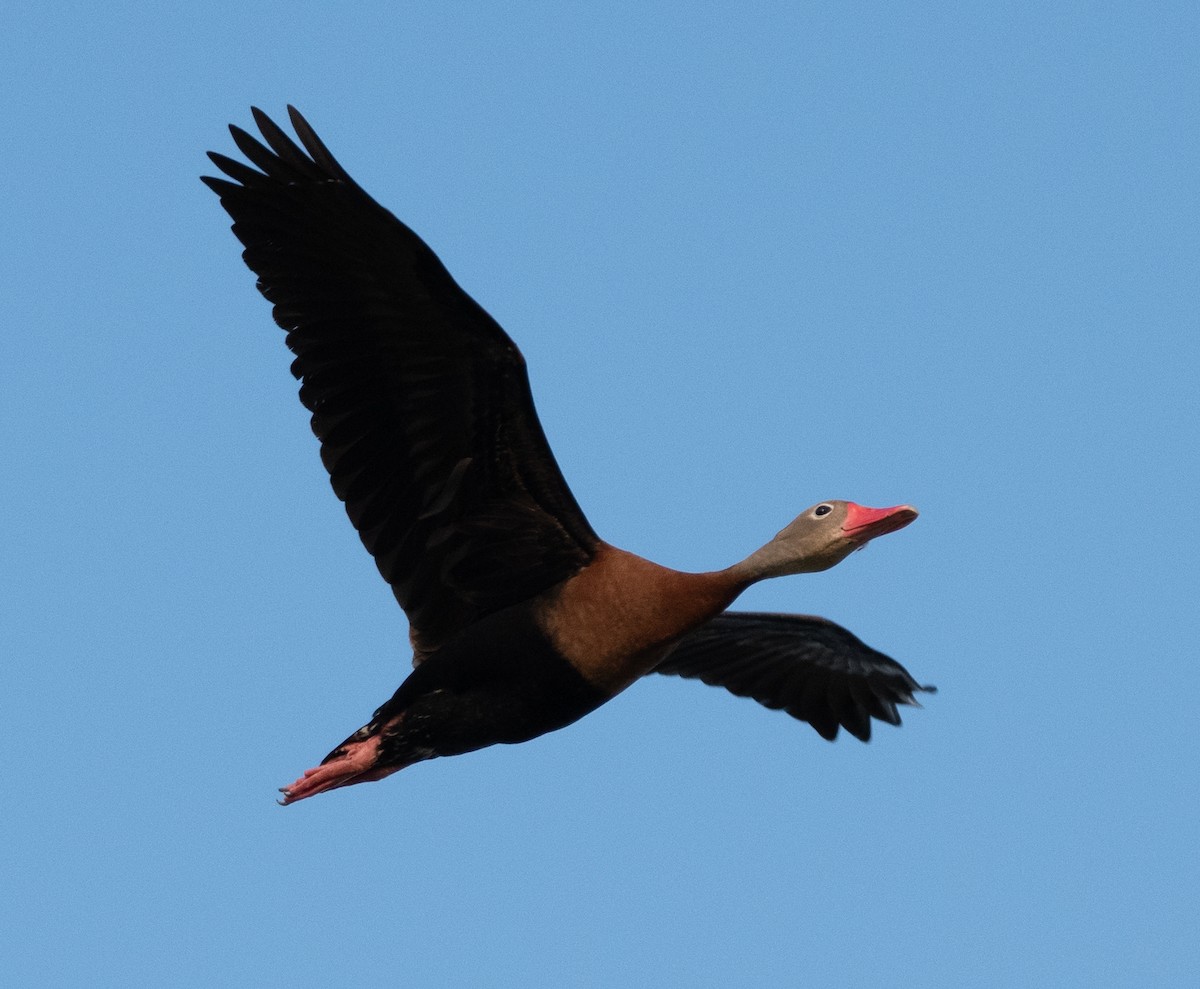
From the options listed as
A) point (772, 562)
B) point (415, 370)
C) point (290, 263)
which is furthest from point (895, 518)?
point (290, 263)

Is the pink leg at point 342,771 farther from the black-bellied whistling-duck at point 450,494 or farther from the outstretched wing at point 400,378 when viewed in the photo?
the outstretched wing at point 400,378

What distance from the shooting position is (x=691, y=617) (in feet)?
27.8

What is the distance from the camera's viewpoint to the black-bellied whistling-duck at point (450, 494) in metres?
8.49

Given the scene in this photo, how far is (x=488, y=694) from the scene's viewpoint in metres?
8.60

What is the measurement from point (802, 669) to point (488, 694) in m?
3.20

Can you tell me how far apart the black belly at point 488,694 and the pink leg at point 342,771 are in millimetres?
84

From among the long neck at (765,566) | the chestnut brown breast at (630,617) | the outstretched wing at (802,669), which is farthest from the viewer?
the outstretched wing at (802,669)

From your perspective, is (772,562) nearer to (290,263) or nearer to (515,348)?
(515,348)

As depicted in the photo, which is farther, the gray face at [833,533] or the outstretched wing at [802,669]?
the outstretched wing at [802,669]

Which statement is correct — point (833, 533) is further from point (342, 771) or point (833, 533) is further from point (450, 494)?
point (342, 771)

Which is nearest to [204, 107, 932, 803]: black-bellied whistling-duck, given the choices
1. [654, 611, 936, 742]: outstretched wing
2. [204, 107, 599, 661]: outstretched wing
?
[204, 107, 599, 661]: outstretched wing

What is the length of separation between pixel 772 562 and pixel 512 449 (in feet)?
4.22

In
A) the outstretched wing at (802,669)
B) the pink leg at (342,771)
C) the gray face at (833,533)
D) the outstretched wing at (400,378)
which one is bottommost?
the pink leg at (342,771)

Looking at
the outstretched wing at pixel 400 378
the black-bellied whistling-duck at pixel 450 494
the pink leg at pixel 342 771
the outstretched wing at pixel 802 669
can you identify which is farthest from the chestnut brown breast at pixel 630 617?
the outstretched wing at pixel 802 669
